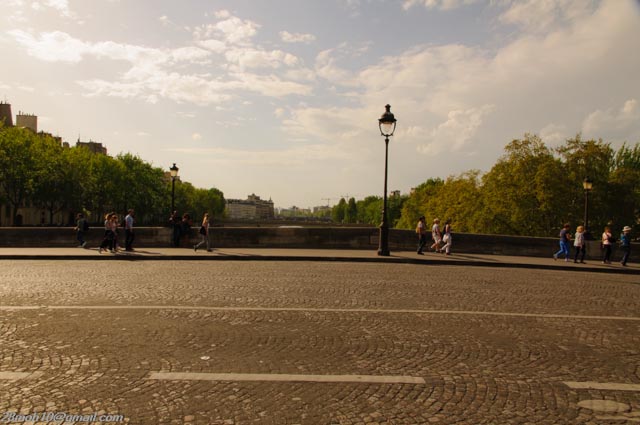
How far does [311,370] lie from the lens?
441cm

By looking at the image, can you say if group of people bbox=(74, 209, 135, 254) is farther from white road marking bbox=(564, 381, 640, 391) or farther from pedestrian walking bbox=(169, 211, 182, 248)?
white road marking bbox=(564, 381, 640, 391)

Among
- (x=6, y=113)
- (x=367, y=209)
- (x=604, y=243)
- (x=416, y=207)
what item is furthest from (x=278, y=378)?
(x=367, y=209)

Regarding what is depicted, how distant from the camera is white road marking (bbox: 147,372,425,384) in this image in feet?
13.6

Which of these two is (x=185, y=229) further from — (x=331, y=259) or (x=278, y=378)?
(x=278, y=378)

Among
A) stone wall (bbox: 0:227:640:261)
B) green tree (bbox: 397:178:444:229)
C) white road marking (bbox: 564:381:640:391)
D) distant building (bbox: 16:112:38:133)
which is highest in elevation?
distant building (bbox: 16:112:38:133)

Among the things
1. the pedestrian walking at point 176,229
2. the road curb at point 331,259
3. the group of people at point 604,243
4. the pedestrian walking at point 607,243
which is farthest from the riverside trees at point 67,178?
the pedestrian walking at point 607,243

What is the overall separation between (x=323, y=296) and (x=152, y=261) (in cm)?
881

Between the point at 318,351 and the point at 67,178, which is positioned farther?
the point at 67,178

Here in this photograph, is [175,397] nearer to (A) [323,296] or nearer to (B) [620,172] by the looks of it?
(A) [323,296]

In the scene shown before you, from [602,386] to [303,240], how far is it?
1622 centimetres

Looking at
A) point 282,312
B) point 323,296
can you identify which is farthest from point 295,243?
point 282,312

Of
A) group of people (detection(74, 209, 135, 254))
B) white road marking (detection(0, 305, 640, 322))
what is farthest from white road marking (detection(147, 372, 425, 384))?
group of people (detection(74, 209, 135, 254))

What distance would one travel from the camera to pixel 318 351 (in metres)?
5.02

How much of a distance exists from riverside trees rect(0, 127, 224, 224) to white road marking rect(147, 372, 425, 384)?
177 feet
